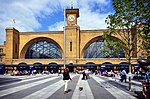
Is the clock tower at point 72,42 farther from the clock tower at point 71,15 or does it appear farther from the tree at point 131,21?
the tree at point 131,21

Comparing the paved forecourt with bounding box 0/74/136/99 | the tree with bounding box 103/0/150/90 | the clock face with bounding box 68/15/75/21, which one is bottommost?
the paved forecourt with bounding box 0/74/136/99

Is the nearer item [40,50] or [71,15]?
[71,15]

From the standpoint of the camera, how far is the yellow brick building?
63.0m

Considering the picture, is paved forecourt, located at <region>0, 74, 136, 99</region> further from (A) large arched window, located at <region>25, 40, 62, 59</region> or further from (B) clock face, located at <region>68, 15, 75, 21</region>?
(A) large arched window, located at <region>25, 40, 62, 59</region>

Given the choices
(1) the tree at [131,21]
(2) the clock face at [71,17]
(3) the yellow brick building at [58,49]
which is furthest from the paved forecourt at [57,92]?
(2) the clock face at [71,17]

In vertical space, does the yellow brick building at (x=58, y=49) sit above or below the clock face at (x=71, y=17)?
below

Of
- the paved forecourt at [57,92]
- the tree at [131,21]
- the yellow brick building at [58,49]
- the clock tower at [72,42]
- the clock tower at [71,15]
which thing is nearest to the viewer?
the paved forecourt at [57,92]

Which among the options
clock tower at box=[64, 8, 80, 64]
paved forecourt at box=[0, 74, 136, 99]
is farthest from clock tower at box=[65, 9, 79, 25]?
paved forecourt at box=[0, 74, 136, 99]

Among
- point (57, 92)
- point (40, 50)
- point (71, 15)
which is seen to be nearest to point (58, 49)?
point (40, 50)

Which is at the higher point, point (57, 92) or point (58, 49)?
point (58, 49)

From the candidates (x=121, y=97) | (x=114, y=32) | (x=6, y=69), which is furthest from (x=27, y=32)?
(x=121, y=97)

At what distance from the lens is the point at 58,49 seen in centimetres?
7131

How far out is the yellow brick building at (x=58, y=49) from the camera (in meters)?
63.0

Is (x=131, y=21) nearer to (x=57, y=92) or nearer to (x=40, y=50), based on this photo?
(x=57, y=92)
